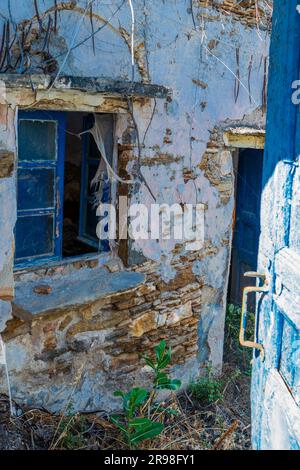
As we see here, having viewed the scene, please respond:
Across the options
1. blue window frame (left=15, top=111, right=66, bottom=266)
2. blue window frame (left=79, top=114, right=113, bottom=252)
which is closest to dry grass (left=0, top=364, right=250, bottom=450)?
blue window frame (left=15, top=111, right=66, bottom=266)

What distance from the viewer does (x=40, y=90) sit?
2990 mm

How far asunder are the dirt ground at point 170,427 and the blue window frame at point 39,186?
995mm

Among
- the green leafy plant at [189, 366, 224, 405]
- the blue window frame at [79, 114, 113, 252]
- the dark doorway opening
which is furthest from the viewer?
the dark doorway opening

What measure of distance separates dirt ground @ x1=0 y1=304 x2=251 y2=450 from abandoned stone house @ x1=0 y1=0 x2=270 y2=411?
6.8 inches

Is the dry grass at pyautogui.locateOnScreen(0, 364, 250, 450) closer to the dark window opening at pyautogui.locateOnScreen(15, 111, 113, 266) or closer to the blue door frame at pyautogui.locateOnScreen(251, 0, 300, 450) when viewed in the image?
the dark window opening at pyautogui.locateOnScreen(15, 111, 113, 266)

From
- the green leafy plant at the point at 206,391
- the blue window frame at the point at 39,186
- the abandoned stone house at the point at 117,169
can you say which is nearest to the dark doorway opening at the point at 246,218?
the abandoned stone house at the point at 117,169

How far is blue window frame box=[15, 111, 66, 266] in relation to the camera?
3346mm

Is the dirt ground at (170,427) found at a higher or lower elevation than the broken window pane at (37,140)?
lower

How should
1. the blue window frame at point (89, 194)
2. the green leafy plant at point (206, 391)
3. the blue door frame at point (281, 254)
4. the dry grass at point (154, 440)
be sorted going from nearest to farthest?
the blue door frame at point (281, 254), the dry grass at point (154, 440), the blue window frame at point (89, 194), the green leafy plant at point (206, 391)

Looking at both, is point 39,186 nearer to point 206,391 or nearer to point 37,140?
point 37,140

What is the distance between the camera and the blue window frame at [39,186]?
335 cm

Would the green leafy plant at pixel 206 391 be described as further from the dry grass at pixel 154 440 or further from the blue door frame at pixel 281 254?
the blue door frame at pixel 281 254
